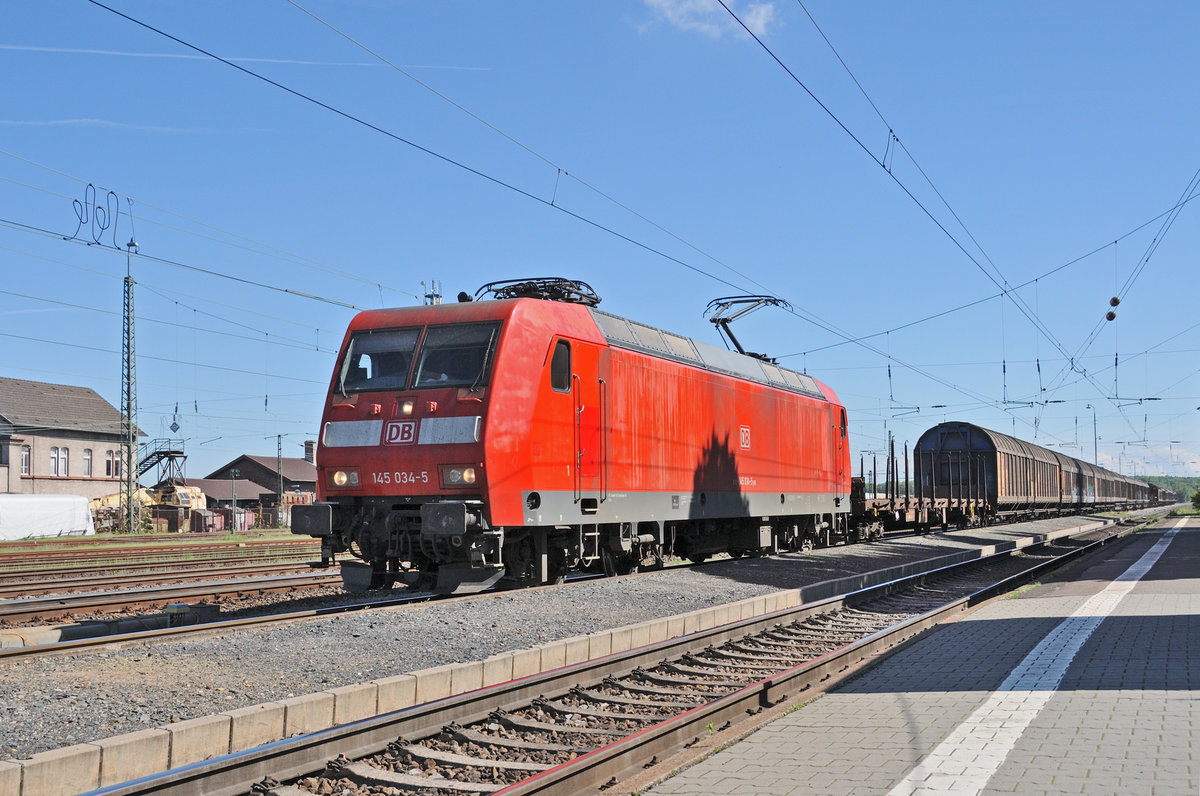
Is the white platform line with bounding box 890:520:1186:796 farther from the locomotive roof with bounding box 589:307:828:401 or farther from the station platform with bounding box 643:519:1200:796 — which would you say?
the locomotive roof with bounding box 589:307:828:401

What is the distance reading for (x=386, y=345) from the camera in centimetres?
1345

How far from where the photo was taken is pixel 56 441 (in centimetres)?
5375

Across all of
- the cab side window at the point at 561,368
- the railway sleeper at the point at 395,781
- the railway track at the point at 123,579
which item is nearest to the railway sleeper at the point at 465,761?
the railway sleeper at the point at 395,781

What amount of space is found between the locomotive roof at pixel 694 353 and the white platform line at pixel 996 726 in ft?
23.8

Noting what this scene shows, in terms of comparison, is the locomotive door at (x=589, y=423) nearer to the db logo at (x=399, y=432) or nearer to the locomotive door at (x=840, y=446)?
the db logo at (x=399, y=432)

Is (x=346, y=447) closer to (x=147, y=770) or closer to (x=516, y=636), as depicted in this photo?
(x=516, y=636)

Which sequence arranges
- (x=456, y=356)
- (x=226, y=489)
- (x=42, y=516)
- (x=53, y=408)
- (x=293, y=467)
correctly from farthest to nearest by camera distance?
1. (x=293, y=467)
2. (x=226, y=489)
3. (x=53, y=408)
4. (x=42, y=516)
5. (x=456, y=356)

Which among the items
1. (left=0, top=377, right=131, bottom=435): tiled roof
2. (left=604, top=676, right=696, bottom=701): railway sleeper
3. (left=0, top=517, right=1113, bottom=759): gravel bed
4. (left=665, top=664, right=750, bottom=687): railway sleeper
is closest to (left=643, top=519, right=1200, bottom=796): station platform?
(left=604, top=676, right=696, bottom=701): railway sleeper

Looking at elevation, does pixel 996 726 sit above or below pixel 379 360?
below

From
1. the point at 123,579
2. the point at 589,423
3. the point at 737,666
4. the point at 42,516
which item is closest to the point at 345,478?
the point at 589,423

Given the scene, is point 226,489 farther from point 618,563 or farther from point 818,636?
point 818,636

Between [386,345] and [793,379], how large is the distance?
1254 centimetres

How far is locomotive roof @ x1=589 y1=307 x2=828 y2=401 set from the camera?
1532 centimetres

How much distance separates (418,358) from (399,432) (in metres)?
1.02
